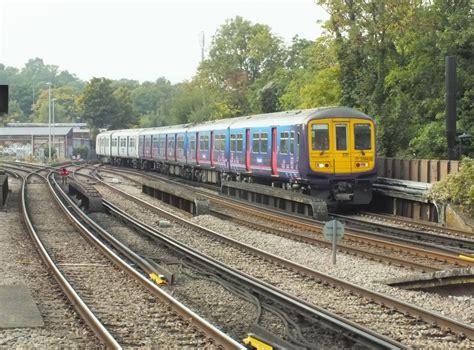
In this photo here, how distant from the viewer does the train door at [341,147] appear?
71.5 feet

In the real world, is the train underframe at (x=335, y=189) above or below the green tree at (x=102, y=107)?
below

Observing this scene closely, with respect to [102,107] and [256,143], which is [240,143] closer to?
[256,143]

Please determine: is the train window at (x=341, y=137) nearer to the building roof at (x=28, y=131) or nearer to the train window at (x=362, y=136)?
the train window at (x=362, y=136)

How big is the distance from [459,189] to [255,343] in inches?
492

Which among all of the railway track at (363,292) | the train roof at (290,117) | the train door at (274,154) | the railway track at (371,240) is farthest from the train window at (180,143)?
the railway track at (363,292)

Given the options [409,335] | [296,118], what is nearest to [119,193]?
[296,118]

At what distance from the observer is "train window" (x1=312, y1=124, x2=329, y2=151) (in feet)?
70.8

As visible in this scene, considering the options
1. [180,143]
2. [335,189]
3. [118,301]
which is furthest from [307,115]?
[180,143]

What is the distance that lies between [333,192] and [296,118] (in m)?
2.42

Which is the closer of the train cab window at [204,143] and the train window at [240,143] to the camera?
the train window at [240,143]

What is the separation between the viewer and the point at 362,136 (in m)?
22.2

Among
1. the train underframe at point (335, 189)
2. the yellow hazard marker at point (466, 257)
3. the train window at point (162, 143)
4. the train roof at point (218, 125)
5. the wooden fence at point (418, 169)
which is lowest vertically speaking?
the yellow hazard marker at point (466, 257)

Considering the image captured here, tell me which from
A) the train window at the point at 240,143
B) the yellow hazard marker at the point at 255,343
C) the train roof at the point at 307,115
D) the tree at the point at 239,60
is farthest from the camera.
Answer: the tree at the point at 239,60

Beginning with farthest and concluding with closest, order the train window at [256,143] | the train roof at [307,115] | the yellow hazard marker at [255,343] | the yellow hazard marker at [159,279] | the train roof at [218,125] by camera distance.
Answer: the train roof at [218,125]
the train window at [256,143]
the train roof at [307,115]
the yellow hazard marker at [159,279]
the yellow hazard marker at [255,343]
